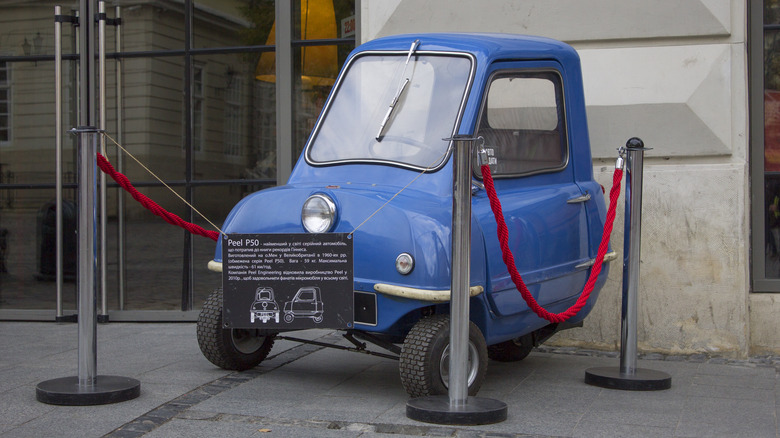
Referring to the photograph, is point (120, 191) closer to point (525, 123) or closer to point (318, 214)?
point (318, 214)

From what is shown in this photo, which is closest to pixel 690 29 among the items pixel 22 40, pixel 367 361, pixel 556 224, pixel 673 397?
pixel 556 224

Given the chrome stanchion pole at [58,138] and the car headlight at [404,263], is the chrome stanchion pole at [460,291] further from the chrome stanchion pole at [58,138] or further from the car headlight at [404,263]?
the chrome stanchion pole at [58,138]

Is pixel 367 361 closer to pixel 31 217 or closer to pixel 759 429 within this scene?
pixel 759 429

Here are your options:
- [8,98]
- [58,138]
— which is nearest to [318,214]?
[58,138]

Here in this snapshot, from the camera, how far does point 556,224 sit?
19.0 feet

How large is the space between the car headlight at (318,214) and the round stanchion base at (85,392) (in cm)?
125

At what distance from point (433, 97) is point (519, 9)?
2.12 metres

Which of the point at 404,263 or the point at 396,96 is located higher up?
the point at 396,96

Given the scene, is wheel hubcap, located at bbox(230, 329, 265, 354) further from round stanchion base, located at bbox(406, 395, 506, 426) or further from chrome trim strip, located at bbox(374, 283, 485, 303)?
round stanchion base, located at bbox(406, 395, 506, 426)

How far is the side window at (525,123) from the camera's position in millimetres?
5719

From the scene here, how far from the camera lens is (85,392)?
495 centimetres

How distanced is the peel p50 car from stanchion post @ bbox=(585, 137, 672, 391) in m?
0.33

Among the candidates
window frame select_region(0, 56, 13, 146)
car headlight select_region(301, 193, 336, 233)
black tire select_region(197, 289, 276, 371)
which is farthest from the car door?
window frame select_region(0, 56, 13, 146)

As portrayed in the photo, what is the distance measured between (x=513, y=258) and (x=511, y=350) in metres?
1.66
